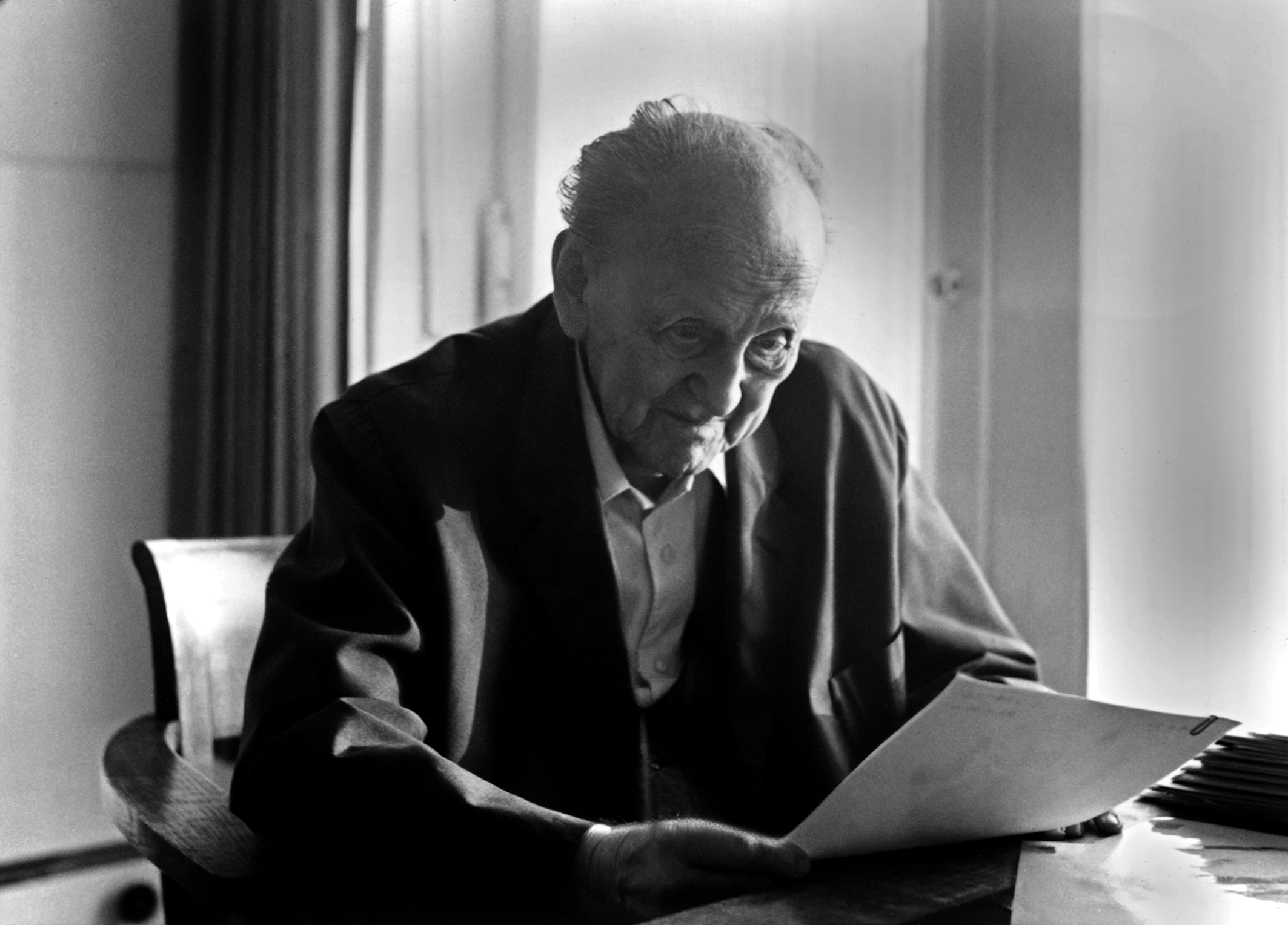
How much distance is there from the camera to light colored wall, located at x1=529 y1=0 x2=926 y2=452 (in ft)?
2.99

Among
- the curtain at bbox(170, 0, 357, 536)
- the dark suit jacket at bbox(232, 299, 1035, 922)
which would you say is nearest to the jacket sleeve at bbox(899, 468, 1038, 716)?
the dark suit jacket at bbox(232, 299, 1035, 922)

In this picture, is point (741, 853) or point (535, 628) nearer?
point (741, 853)

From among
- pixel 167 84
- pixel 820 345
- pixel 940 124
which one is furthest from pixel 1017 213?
pixel 167 84

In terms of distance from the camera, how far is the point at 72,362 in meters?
0.82

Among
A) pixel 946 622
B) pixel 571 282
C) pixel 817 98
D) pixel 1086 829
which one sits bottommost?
pixel 1086 829

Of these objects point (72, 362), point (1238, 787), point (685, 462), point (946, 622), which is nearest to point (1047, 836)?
point (1238, 787)

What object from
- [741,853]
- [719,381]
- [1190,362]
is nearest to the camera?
[741,853]

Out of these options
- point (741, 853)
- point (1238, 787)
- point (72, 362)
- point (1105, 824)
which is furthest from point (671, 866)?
point (72, 362)

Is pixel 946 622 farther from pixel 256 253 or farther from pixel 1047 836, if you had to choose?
pixel 256 253

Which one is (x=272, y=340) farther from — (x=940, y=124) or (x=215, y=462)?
(x=940, y=124)

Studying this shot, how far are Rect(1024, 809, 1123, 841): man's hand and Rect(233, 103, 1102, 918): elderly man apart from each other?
7.1 inches

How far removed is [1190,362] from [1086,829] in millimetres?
426

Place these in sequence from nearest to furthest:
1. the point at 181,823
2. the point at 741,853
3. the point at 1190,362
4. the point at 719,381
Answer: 1. the point at 741,853
2. the point at 181,823
3. the point at 719,381
4. the point at 1190,362

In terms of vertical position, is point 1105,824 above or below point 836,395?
below
